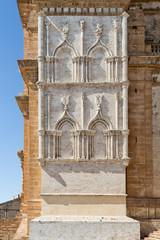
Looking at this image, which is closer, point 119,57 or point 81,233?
point 81,233

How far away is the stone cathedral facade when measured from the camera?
25766mm

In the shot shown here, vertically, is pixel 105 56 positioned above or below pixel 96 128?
above

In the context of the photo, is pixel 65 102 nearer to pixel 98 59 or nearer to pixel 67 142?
pixel 67 142

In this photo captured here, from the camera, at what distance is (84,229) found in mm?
24906

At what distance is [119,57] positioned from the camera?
2672 cm

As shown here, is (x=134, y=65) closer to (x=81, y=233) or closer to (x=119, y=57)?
(x=119, y=57)

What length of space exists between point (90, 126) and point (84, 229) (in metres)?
5.48

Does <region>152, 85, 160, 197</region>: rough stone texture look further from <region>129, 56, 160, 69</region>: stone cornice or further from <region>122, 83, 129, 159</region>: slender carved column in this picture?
<region>122, 83, 129, 159</region>: slender carved column

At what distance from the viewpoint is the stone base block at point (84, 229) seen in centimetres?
2483

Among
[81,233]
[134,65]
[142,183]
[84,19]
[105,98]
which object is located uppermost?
[84,19]

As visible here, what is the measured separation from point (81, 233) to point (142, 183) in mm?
4747

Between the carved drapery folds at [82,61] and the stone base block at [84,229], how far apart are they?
7620mm

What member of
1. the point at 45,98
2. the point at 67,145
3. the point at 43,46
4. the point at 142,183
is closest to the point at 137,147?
the point at 142,183

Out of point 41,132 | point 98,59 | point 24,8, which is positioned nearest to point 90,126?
point 41,132
